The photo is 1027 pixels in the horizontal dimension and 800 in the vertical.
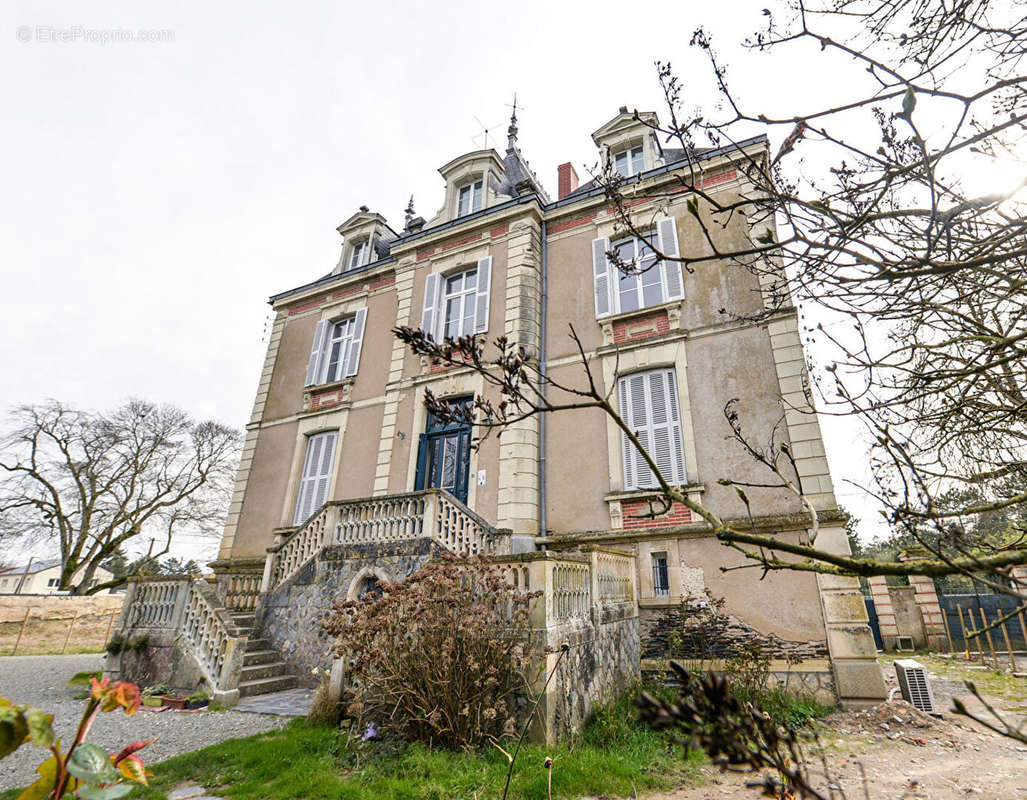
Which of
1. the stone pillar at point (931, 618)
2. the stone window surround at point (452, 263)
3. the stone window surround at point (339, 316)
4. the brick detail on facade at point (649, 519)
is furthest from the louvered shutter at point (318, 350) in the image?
Result: the stone pillar at point (931, 618)

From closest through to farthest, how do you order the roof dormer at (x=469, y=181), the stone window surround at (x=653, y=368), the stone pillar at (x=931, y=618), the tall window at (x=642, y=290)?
the stone window surround at (x=653, y=368), the tall window at (x=642, y=290), the stone pillar at (x=931, y=618), the roof dormer at (x=469, y=181)

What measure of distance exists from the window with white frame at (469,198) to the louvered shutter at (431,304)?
7.03 feet

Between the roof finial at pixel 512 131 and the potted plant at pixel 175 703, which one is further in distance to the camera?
the roof finial at pixel 512 131

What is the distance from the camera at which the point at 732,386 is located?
343 inches

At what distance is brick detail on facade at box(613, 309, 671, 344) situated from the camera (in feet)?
31.9

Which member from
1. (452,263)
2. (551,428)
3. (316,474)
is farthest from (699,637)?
(452,263)

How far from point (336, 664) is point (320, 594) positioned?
2.23m

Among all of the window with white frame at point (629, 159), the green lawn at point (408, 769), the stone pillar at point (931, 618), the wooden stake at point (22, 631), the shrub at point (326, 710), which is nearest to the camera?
the green lawn at point (408, 769)

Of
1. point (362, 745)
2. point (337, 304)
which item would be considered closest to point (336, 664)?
point (362, 745)

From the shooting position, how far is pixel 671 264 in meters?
10.2

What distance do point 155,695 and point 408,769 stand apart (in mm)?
5047

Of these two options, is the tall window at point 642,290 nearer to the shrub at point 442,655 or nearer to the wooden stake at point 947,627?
the shrub at point 442,655

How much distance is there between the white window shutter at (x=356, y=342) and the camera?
12812 millimetres

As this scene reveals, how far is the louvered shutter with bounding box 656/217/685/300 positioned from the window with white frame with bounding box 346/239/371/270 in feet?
28.0
